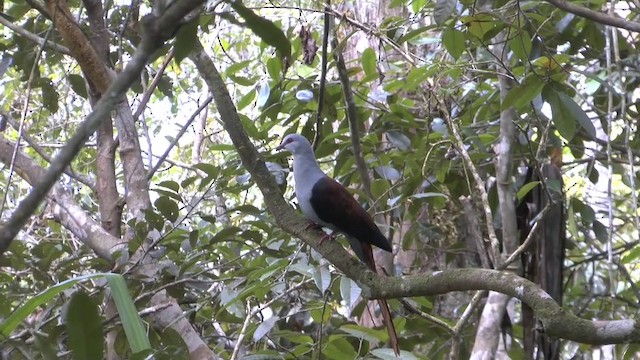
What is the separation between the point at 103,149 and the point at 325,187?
1092 mm

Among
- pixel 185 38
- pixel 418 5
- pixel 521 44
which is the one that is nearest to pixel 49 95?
pixel 418 5

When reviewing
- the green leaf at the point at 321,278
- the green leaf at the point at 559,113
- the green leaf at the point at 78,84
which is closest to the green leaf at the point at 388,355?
the green leaf at the point at 321,278

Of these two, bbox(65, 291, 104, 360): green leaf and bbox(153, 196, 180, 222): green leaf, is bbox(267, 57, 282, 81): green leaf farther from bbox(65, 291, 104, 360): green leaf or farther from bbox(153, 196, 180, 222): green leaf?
bbox(65, 291, 104, 360): green leaf

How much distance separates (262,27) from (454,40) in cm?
174

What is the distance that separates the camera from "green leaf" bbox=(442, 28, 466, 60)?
9.11 ft

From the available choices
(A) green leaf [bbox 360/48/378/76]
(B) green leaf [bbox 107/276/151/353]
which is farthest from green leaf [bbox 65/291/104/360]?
(A) green leaf [bbox 360/48/378/76]

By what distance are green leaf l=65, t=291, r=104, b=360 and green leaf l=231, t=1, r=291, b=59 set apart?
509mm

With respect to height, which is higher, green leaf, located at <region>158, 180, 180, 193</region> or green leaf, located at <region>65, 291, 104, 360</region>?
green leaf, located at <region>158, 180, 180, 193</region>

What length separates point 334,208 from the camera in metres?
2.87

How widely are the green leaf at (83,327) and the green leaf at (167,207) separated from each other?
1564 millimetres

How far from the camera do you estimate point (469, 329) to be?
395cm

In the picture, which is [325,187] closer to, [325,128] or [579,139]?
[325,128]

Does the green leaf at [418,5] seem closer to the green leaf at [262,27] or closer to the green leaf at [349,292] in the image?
the green leaf at [349,292]

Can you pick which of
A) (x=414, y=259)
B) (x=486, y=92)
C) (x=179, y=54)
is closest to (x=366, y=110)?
(x=486, y=92)
